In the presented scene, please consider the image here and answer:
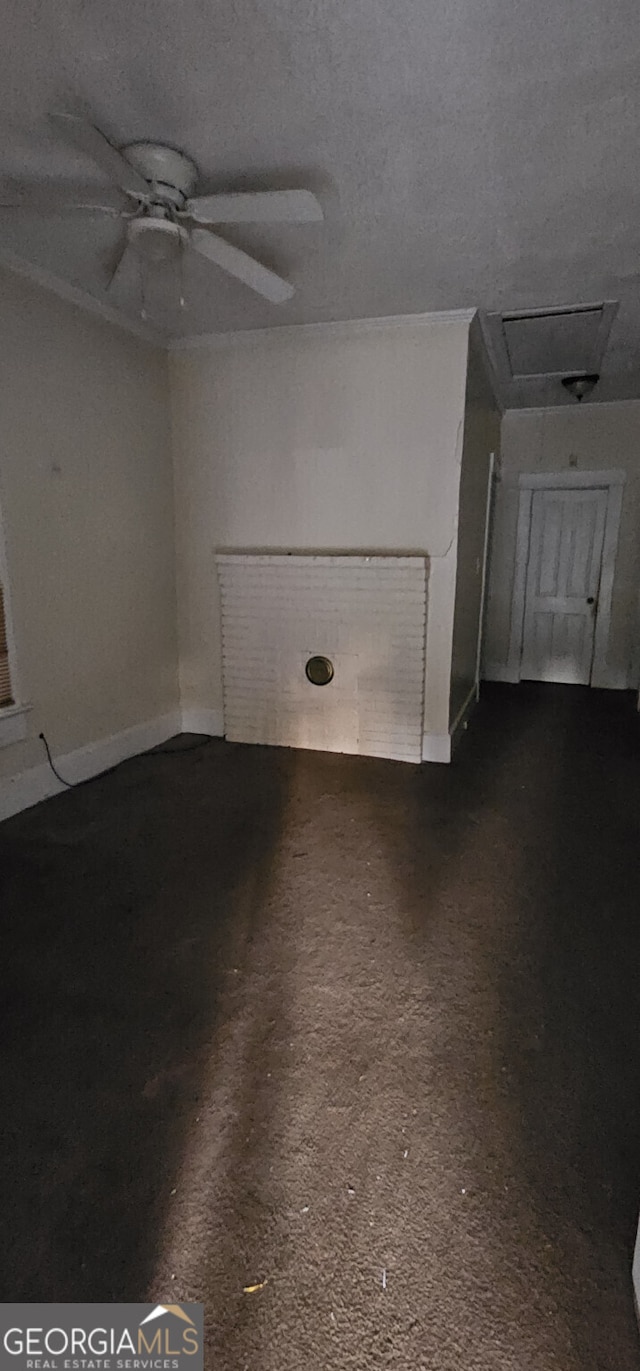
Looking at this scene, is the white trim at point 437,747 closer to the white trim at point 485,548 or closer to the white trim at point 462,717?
the white trim at point 462,717

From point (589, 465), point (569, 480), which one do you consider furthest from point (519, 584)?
point (589, 465)

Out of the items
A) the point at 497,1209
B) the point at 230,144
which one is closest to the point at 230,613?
the point at 230,144

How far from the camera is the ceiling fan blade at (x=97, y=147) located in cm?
159

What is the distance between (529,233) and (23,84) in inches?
73.1

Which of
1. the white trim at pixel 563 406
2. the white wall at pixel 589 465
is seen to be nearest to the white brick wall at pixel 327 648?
the white wall at pixel 589 465

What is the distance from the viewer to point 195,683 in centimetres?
426

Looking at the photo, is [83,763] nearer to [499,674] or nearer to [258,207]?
[258,207]

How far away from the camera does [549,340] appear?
3.67m

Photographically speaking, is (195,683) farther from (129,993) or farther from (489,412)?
(489,412)

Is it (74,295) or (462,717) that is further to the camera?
(462,717)

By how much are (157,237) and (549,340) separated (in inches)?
99.7

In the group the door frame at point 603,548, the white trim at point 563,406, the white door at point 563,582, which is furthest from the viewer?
the white door at point 563,582

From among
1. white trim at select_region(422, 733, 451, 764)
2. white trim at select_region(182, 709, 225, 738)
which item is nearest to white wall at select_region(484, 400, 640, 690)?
white trim at select_region(422, 733, 451, 764)

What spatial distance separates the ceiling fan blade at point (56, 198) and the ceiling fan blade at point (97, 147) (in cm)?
11
